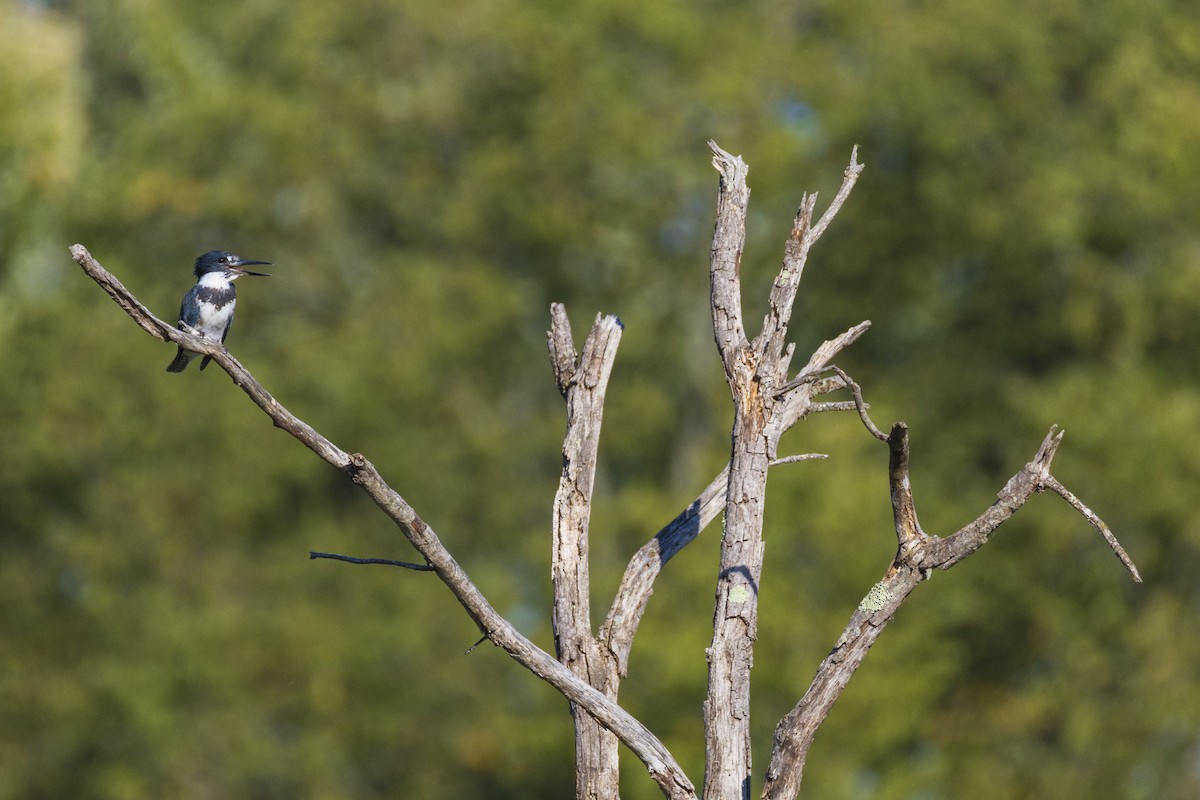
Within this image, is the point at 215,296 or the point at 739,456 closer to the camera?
the point at 739,456

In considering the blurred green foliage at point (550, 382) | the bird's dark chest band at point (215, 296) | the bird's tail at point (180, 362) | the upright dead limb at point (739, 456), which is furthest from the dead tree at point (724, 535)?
the blurred green foliage at point (550, 382)

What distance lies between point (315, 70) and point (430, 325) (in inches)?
238

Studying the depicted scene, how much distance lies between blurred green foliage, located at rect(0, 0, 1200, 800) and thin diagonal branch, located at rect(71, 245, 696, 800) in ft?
57.5

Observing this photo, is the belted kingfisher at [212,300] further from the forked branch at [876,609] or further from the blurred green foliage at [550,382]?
the blurred green foliage at [550,382]

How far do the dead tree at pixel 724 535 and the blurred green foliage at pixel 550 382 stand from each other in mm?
16864

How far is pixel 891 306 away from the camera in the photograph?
33500 mm

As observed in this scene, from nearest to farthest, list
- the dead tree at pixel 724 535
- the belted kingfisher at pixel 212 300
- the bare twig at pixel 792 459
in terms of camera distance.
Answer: the dead tree at pixel 724 535
the bare twig at pixel 792 459
the belted kingfisher at pixel 212 300

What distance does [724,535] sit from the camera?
7.72 m

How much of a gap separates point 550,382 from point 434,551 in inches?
1106

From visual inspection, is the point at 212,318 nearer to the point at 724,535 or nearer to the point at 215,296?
the point at 215,296

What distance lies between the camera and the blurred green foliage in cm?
2684

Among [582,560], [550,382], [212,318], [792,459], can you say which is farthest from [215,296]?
[550,382]

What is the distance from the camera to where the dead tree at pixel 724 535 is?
283 inches

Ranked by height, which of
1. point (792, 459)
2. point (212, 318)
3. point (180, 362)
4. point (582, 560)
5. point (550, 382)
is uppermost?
point (550, 382)
